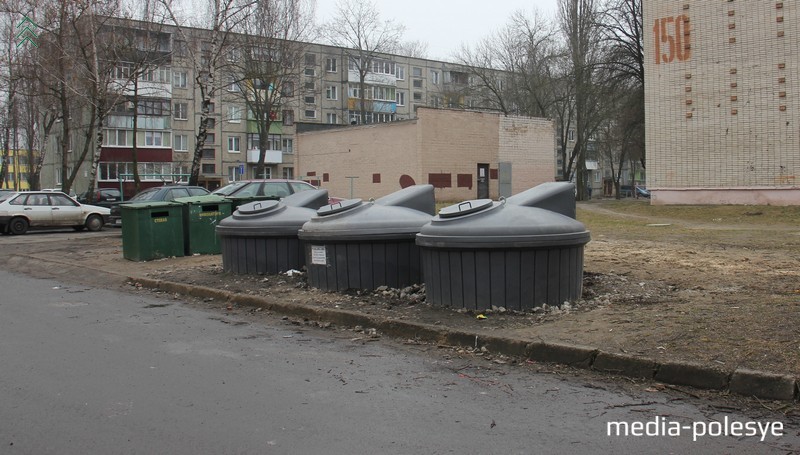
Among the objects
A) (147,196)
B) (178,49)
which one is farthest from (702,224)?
(178,49)

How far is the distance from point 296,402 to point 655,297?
15.6 ft

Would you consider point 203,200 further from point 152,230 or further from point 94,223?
point 94,223

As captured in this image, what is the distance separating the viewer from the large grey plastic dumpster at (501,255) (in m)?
6.96

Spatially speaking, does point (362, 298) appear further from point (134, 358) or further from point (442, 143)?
point (442, 143)

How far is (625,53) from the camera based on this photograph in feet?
115

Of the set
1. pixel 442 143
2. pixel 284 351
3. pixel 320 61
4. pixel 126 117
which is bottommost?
pixel 284 351

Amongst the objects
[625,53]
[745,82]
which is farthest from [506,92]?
[745,82]

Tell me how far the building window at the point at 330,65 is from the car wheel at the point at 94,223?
48.9 metres

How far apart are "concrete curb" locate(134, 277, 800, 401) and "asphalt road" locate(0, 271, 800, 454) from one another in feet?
0.95

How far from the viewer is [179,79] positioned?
62.4m

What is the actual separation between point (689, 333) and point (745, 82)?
70.1ft

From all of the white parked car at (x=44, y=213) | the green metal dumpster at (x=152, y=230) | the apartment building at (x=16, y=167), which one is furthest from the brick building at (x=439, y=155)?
the apartment building at (x=16, y=167)

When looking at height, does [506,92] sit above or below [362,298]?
above

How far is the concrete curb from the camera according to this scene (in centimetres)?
474
